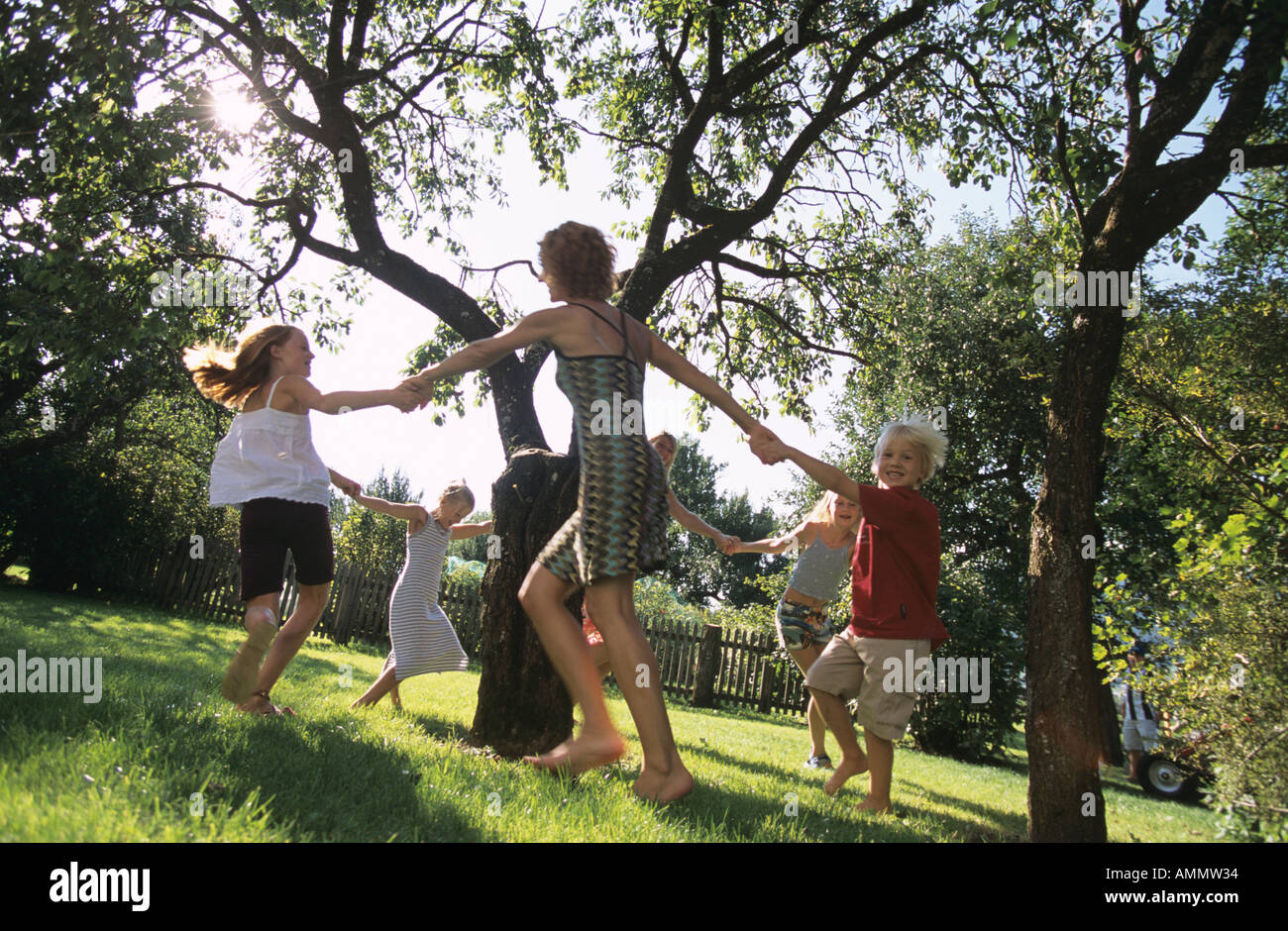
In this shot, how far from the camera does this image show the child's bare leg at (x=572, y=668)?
3.15m

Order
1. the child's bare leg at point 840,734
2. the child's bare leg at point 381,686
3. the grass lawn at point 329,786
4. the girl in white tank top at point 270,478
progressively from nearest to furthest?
1. the grass lawn at point 329,786
2. the girl in white tank top at point 270,478
3. the child's bare leg at point 840,734
4. the child's bare leg at point 381,686

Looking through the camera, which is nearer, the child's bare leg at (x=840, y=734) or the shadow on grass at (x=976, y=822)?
the shadow on grass at (x=976, y=822)

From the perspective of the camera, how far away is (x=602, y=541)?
3.10 m

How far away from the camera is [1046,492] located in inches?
153

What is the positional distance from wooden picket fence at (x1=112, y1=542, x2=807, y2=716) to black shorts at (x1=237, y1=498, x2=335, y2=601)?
39.8 feet

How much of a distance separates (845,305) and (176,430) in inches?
722

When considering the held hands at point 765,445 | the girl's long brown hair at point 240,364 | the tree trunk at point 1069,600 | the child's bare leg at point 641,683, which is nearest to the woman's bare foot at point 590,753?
the child's bare leg at point 641,683

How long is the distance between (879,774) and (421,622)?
3.67 m

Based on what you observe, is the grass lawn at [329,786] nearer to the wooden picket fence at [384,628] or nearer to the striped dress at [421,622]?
the striped dress at [421,622]

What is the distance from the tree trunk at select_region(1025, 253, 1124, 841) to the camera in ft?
11.7

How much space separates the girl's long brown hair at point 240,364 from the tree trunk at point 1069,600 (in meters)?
4.37

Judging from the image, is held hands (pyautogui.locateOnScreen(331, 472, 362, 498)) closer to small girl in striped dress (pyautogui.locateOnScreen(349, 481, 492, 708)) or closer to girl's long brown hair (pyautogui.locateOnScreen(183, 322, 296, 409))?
small girl in striped dress (pyautogui.locateOnScreen(349, 481, 492, 708))

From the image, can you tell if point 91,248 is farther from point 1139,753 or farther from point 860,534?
point 1139,753
